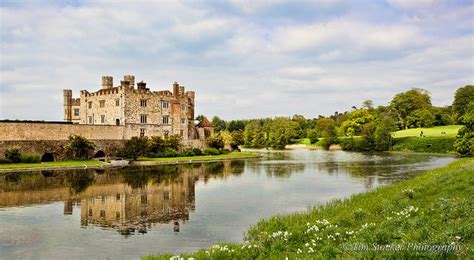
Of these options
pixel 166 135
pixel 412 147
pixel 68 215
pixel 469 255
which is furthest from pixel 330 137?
pixel 469 255

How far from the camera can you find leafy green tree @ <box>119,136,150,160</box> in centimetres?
5644

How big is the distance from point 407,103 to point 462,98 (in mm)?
18371

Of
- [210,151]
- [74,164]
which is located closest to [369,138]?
[210,151]

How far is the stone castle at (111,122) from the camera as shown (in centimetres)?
5259

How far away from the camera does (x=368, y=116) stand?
117438 mm

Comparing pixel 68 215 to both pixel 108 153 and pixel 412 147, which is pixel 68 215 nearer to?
pixel 108 153

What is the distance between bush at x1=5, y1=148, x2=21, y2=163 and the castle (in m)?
18.3

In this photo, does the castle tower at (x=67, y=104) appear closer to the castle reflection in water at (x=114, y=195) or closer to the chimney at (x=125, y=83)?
the chimney at (x=125, y=83)

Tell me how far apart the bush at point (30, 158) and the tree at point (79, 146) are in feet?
12.4

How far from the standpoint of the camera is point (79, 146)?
5328cm

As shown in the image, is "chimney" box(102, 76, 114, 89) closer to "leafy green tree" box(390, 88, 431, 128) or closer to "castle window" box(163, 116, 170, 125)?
"castle window" box(163, 116, 170, 125)

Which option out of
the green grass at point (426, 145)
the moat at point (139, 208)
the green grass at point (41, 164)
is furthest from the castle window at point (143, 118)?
the green grass at point (426, 145)

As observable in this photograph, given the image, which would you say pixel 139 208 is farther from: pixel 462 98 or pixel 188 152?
pixel 462 98

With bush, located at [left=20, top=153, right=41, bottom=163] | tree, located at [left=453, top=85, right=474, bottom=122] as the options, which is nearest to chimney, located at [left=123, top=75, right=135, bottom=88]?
bush, located at [left=20, top=153, right=41, bottom=163]
